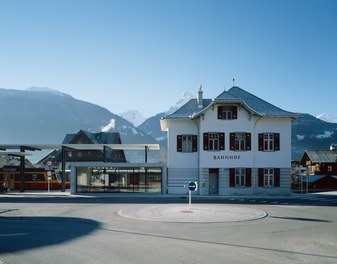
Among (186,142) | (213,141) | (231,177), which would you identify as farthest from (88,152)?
(231,177)

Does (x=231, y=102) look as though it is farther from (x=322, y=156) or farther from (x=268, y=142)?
(x=322, y=156)

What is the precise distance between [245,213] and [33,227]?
10.5 meters

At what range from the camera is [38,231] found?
14609mm

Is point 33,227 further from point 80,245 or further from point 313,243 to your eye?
point 313,243

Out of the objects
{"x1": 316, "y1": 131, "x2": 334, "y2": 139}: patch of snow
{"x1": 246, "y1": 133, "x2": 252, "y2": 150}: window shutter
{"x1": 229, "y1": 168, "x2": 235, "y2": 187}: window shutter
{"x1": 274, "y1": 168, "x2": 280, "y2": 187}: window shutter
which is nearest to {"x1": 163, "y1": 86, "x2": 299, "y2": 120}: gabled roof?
{"x1": 246, "y1": 133, "x2": 252, "y2": 150}: window shutter

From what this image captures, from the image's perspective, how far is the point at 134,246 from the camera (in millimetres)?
11750

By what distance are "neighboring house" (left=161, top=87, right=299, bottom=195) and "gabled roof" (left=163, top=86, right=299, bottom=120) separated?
0.09 m

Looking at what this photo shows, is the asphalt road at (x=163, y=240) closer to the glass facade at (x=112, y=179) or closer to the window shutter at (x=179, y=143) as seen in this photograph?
the window shutter at (x=179, y=143)

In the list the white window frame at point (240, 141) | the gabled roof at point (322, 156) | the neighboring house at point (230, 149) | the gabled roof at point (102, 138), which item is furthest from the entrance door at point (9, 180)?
the gabled roof at point (322, 156)

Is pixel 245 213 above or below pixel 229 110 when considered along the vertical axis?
below

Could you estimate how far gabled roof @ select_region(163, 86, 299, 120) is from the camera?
35500 mm

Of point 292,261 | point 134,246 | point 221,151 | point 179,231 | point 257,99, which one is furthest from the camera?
point 257,99

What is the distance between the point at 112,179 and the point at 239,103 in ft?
46.4

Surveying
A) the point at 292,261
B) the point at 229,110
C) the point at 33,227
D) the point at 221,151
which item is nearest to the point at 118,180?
the point at 221,151
